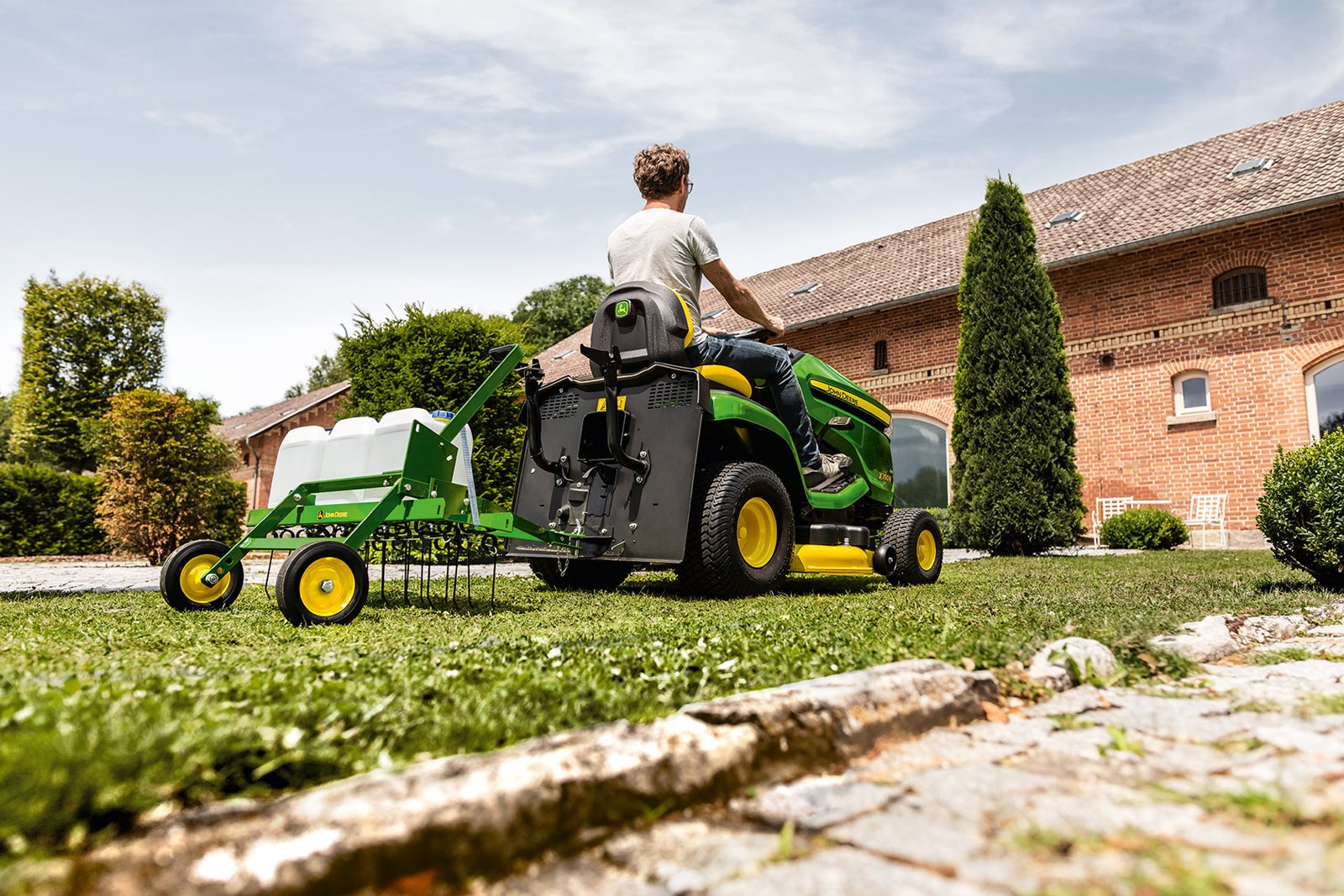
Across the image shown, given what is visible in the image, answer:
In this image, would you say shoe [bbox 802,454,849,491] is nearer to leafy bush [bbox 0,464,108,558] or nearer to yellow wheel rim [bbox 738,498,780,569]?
yellow wheel rim [bbox 738,498,780,569]

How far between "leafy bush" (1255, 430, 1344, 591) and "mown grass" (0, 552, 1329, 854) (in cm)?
25

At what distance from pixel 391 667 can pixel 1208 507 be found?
14849mm

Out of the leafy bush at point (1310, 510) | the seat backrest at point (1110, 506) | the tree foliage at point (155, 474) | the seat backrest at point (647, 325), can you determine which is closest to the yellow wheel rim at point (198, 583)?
the seat backrest at point (647, 325)

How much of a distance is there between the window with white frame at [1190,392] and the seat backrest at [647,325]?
12.9 metres

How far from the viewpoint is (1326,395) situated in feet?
43.2

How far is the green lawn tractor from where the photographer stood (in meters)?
4.57

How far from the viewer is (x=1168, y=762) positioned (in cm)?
170

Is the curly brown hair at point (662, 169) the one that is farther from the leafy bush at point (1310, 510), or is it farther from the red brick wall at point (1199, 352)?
the red brick wall at point (1199, 352)

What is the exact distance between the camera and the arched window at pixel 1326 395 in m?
13.0

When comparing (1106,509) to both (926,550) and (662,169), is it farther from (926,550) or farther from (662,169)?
(662,169)

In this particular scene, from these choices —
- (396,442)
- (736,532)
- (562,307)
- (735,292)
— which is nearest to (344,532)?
(396,442)

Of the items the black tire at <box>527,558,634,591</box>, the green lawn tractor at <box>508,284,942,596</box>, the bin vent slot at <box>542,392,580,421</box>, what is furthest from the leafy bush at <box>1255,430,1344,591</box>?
the bin vent slot at <box>542,392,580,421</box>

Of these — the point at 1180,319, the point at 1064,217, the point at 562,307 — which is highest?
the point at 562,307

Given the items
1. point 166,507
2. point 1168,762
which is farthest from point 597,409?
point 166,507
